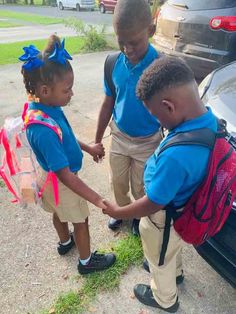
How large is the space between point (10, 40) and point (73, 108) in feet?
25.0

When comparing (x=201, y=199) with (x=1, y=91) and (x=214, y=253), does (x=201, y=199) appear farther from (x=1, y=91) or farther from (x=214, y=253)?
(x=1, y=91)

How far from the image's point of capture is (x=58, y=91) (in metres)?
1.82

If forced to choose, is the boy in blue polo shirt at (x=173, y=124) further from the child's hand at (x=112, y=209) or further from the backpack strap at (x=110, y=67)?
the backpack strap at (x=110, y=67)

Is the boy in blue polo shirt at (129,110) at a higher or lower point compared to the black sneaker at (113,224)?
higher

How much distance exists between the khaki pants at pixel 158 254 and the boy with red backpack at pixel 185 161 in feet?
0.35

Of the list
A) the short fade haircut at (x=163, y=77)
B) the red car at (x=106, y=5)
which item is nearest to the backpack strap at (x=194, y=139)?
the short fade haircut at (x=163, y=77)

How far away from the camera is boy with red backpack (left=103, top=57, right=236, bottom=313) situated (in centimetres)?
141

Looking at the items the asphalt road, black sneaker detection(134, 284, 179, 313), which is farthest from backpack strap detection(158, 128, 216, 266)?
the asphalt road

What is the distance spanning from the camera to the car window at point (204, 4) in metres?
4.40

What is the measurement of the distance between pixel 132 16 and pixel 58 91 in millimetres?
604

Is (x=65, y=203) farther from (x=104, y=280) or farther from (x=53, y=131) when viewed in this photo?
(x=104, y=280)

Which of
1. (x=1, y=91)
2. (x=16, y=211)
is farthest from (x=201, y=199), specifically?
(x=1, y=91)

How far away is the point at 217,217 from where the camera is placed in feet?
5.25

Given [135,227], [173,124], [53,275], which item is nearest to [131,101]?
[173,124]
